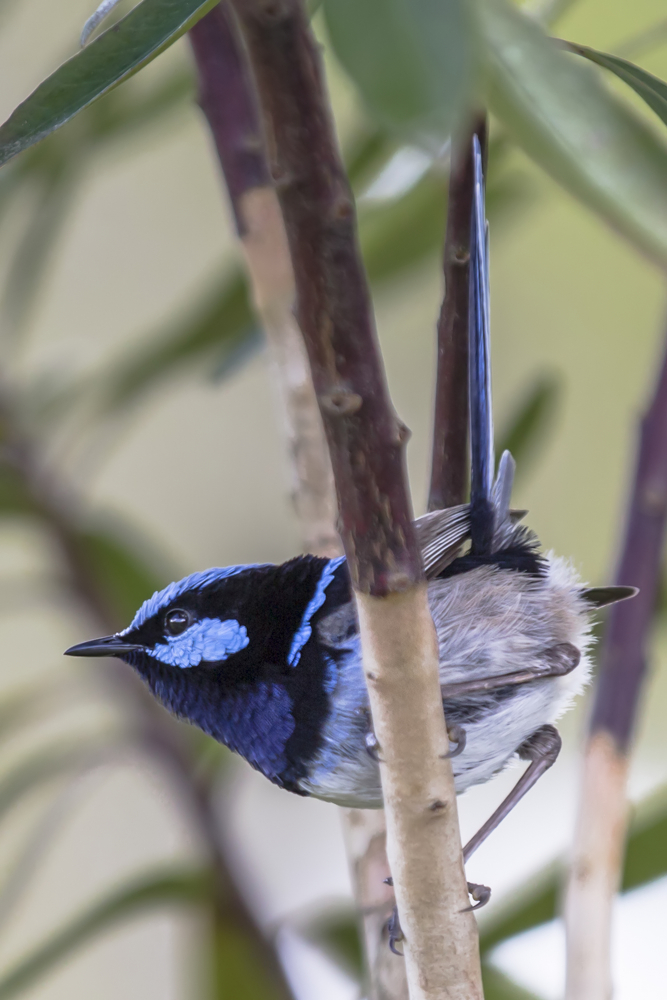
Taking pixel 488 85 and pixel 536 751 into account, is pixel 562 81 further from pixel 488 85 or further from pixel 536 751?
pixel 536 751

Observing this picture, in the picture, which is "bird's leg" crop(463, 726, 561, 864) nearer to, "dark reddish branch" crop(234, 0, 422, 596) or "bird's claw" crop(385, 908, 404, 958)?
"bird's claw" crop(385, 908, 404, 958)

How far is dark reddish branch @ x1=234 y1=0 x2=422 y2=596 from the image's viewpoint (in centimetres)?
32

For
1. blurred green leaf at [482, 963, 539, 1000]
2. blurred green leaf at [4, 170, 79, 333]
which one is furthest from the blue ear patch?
blurred green leaf at [4, 170, 79, 333]

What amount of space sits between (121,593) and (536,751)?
1.74 feet

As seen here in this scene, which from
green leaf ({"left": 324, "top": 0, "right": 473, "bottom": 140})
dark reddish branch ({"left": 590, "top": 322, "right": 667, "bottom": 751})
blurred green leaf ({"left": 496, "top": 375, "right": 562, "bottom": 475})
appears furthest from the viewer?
blurred green leaf ({"left": 496, "top": 375, "right": 562, "bottom": 475})

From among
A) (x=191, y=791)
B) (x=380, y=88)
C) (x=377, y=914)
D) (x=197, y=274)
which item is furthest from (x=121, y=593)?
(x=197, y=274)

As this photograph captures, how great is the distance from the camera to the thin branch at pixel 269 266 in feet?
2.60

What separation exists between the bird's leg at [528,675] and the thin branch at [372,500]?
19cm

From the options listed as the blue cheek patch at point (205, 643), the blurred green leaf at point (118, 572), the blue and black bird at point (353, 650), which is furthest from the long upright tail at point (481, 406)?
the blurred green leaf at point (118, 572)

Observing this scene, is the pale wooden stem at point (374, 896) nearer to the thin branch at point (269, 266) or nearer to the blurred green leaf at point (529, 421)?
the thin branch at point (269, 266)

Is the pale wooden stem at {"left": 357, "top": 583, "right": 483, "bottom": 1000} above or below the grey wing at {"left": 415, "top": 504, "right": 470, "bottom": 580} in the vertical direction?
below

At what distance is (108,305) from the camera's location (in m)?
2.23

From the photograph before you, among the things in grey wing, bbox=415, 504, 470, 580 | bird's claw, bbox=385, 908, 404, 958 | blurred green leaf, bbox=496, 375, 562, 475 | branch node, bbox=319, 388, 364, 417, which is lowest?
bird's claw, bbox=385, 908, 404, 958

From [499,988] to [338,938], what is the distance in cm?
23
